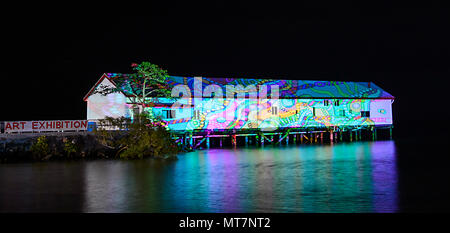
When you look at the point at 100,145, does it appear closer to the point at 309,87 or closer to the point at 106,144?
the point at 106,144

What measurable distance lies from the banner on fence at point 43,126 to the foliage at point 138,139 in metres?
1.63

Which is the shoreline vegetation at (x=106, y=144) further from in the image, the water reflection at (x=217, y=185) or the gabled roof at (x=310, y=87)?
the gabled roof at (x=310, y=87)

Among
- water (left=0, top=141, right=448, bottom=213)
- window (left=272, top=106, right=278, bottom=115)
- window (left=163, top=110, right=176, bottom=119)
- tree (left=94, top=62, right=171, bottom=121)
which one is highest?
tree (left=94, top=62, right=171, bottom=121)

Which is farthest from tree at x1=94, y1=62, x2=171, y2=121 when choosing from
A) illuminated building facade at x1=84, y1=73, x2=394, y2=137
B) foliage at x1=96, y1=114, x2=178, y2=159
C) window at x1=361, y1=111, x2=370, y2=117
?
window at x1=361, y1=111, x2=370, y2=117

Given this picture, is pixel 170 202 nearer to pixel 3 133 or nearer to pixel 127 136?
pixel 127 136

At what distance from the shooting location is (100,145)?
29109 mm

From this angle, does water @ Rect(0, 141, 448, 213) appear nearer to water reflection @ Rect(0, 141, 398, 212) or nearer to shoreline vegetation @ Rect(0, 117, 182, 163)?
water reflection @ Rect(0, 141, 398, 212)

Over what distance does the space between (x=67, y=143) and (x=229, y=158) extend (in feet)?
34.6

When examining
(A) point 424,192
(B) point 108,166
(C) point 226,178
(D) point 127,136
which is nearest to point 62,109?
(D) point 127,136

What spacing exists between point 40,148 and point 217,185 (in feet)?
48.0

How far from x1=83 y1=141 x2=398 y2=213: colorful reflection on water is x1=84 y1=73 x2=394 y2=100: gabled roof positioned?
472 inches

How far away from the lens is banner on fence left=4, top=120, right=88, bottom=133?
2870 centimetres

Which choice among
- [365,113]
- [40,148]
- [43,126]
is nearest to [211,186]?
[40,148]

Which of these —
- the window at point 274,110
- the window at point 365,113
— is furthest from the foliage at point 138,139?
the window at point 365,113
